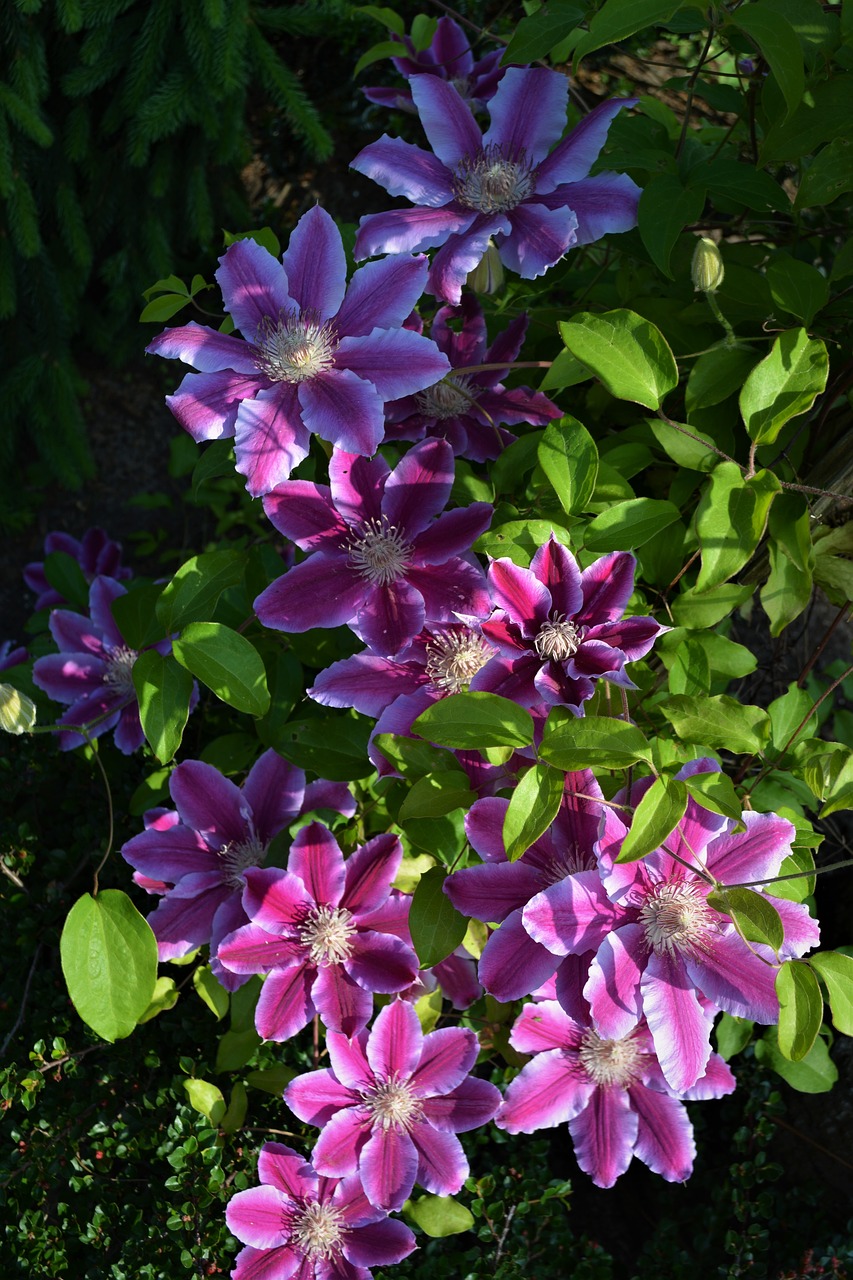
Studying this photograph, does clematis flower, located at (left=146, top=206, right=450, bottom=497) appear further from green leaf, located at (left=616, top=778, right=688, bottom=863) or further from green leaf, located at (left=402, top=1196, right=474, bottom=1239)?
green leaf, located at (left=402, top=1196, right=474, bottom=1239)

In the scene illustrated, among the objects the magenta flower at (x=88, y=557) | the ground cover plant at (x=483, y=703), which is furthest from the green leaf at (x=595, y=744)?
the magenta flower at (x=88, y=557)

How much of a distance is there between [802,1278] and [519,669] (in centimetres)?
104

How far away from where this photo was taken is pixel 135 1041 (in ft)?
4.78

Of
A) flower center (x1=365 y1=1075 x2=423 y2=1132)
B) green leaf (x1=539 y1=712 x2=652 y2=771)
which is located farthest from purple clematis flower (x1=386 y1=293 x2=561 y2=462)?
flower center (x1=365 y1=1075 x2=423 y2=1132)

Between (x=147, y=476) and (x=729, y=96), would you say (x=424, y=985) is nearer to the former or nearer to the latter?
(x=729, y=96)

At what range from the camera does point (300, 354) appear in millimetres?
926

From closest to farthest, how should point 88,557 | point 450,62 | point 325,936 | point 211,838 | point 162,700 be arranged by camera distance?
1. point 162,700
2. point 325,936
3. point 211,838
4. point 450,62
5. point 88,557

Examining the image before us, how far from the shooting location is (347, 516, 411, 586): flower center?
96 cm

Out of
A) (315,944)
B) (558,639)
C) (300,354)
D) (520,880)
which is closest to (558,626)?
(558,639)

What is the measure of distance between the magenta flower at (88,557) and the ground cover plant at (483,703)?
1.17 feet

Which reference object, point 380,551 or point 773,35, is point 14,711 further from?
point 773,35

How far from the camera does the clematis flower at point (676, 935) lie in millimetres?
842

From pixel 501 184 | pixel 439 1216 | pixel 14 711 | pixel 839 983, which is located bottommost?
pixel 439 1216

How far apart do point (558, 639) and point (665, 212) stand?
0.42 meters
